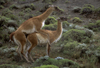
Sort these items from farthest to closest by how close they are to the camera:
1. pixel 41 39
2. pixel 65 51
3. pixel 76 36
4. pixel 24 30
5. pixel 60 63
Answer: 1. pixel 76 36
2. pixel 65 51
3. pixel 41 39
4. pixel 24 30
5. pixel 60 63

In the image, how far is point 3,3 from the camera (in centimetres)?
2084

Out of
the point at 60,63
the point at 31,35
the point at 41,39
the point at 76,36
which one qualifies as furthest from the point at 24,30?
the point at 76,36

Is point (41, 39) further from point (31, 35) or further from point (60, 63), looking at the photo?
point (60, 63)

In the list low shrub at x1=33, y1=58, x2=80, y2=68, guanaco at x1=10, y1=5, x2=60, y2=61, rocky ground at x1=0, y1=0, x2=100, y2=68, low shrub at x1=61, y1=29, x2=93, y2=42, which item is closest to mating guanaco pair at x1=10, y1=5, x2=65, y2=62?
guanaco at x1=10, y1=5, x2=60, y2=61

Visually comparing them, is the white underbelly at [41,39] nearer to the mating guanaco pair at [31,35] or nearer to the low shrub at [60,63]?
the mating guanaco pair at [31,35]

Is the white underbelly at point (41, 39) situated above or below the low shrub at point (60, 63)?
above

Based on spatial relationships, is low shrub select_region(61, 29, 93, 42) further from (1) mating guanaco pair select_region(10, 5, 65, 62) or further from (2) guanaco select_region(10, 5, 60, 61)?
(2) guanaco select_region(10, 5, 60, 61)

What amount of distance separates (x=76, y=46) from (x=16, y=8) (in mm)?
13671

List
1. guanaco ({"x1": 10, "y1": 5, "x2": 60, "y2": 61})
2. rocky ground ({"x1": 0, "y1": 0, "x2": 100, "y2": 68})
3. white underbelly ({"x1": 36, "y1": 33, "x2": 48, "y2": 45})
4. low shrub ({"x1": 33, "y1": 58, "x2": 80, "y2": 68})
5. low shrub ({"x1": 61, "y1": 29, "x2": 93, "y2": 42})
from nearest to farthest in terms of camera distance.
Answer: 1. low shrub ({"x1": 33, "y1": 58, "x2": 80, "y2": 68})
2. rocky ground ({"x1": 0, "y1": 0, "x2": 100, "y2": 68})
3. guanaco ({"x1": 10, "y1": 5, "x2": 60, "y2": 61})
4. white underbelly ({"x1": 36, "y1": 33, "x2": 48, "y2": 45})
5. low shrub ({"x1": 61, "y1": 29, "x2": 93, "y2": 42})

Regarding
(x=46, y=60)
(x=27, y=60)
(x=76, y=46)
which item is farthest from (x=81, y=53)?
(x=27, y=60)

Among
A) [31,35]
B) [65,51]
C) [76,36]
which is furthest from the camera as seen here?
[76,36]

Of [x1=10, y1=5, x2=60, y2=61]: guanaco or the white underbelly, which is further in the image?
the white underbelly

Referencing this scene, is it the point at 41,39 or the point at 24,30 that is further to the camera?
the point at 41,39

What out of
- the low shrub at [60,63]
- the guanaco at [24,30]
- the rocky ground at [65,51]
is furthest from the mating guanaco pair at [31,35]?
the low shrub at [60,63]
